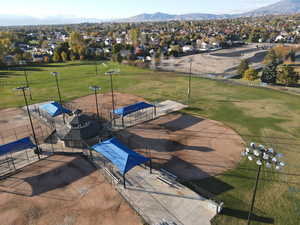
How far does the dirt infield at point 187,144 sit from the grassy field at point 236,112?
1.83 meters

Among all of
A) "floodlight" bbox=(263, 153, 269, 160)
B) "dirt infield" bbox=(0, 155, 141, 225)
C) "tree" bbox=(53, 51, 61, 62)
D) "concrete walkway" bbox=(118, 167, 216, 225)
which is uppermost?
"floodlight" bbox=(263, 153, 269, 160)

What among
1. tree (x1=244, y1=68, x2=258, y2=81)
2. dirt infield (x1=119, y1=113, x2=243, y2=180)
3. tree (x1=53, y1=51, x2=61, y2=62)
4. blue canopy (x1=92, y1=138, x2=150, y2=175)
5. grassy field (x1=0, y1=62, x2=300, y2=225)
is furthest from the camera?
tree (x1=53, y1=51, x2=61, y2=62)

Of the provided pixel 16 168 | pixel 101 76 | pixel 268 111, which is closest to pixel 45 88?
pixel 101 76

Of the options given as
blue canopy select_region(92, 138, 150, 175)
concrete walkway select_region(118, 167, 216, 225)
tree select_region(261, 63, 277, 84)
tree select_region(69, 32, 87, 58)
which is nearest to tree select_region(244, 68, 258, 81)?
tree select_region(261, 63, 277, 84)

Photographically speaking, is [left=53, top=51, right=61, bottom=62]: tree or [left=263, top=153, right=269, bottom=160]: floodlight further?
[left=53, top=51, right=61, bottom=62]: tree

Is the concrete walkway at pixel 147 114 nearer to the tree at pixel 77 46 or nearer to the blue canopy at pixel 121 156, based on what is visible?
the blue canopy at pixel 121 156

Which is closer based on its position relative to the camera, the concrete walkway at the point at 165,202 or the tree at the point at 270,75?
the concrete walkway at the point at 165,202

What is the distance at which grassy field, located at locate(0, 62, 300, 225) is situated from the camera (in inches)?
842

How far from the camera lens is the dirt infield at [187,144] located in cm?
2731

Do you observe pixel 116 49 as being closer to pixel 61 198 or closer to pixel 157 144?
pixel 157 144

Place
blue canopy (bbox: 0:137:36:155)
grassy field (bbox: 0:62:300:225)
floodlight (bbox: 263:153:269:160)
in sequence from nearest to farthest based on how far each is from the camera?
floodlight (bbox: 263:153:269:160)
grassy field (bbox: 0:62:300:225)
blue canopy (bbox: 0:137:36:155)

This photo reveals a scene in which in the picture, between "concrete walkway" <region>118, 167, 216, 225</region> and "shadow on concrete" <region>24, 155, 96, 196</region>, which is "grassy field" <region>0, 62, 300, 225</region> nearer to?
"concrete walkway" <region>118, 167, 216, 225</region>

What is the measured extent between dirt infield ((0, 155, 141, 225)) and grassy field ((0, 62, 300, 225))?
958 centimetres

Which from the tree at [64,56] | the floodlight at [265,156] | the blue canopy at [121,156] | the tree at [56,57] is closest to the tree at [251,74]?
the blue canopy at [121,156]
